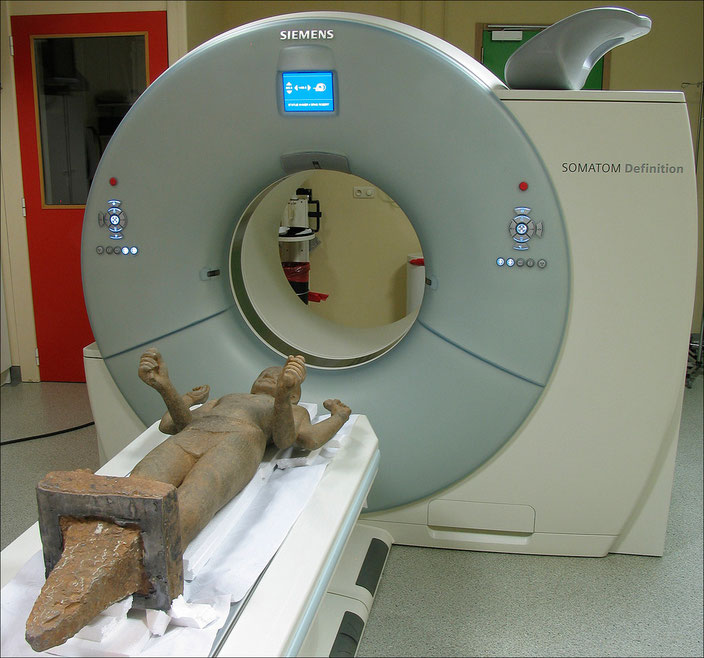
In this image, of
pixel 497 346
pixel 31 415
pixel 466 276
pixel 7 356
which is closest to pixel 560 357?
pixel 497 346

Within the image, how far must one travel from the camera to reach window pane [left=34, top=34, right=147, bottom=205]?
277 cm

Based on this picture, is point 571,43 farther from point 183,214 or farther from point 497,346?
point 183,214

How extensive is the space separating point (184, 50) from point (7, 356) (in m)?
1.49

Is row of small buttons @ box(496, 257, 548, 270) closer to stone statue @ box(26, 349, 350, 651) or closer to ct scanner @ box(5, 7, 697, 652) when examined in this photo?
ct scanner @ box(5, 7, 697, 652)

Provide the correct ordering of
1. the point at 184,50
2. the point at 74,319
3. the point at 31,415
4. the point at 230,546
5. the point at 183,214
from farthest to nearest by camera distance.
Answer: the point at 74,319 < the point at 184,50 < the point at 31,415 < the point at 183,214 < the point at 230,546

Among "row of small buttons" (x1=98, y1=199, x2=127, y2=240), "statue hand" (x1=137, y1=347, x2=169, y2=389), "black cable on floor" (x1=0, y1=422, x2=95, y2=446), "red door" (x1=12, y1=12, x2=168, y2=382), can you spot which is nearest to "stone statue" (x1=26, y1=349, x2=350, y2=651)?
"statue hand" (x1=137, y1=347, x2=169, y2=389)

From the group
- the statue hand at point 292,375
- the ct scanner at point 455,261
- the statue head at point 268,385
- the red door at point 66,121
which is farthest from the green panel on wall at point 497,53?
the statue hand at point 292,375

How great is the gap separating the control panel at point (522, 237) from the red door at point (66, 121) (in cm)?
191

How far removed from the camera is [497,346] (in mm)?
1438

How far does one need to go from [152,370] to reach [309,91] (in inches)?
25.8

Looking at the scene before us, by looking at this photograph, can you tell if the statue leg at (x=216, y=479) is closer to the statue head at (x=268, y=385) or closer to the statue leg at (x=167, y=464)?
the statue leg at (x=167, y=464)

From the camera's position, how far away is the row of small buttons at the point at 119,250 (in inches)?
60.8

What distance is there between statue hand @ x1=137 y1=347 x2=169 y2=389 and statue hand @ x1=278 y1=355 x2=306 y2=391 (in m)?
0.19

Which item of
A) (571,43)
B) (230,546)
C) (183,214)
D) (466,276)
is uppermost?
(571,43)
